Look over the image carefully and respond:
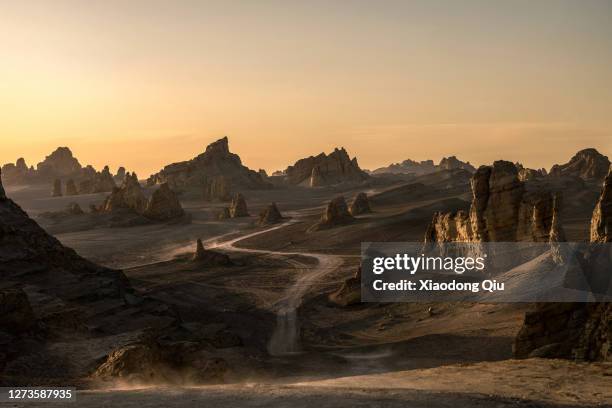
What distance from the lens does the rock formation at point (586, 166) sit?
11725cm

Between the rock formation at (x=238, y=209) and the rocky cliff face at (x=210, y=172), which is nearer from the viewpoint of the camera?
the rock formation at (x=238, y=209)

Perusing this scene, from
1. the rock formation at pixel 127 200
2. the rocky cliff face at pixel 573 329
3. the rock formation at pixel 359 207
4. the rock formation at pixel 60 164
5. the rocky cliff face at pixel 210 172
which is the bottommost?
the rocky cliff face at pixel 573 329

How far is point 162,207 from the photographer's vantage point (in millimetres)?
99875

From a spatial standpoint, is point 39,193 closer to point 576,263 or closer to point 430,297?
point 430,297

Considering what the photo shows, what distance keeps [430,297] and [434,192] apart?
81.5m

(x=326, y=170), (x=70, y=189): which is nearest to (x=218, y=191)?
(x=70, y=189)

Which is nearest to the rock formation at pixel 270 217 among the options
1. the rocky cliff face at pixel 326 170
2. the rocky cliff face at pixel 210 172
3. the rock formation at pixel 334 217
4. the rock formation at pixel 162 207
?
the rock formation at pixel 162 207

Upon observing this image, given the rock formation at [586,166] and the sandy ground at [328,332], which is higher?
the rock formation at [586,166]

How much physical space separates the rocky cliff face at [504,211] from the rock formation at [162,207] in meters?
65.6

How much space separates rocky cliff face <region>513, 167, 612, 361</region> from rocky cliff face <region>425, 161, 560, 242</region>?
499 inches

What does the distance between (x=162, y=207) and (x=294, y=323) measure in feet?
211

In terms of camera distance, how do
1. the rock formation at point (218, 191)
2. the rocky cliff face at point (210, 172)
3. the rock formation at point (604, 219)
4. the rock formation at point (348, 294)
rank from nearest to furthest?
the rock formation at point (604, 219) < the rock formation at point (348, 294) < the rock formation at point (218, 191) < the rocky cliff face at point (210, 172)

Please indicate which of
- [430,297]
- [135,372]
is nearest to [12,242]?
[135,372]

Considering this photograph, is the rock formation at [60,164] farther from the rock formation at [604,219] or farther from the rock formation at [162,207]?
the rock formation at [604,219]
